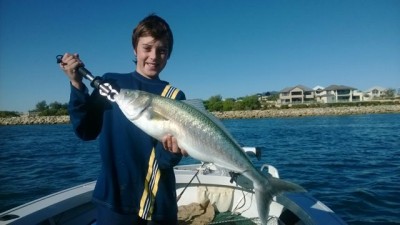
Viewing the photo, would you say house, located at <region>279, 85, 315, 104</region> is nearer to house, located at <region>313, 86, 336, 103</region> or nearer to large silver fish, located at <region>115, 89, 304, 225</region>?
house, located at <region>313, 86, 336, 103</region>

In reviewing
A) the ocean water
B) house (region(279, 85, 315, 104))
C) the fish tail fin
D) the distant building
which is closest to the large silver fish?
the fish tail fin

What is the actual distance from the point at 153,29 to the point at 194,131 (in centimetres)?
101

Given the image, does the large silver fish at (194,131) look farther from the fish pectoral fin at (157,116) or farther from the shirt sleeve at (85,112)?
the shirt sleeve at (85,112)

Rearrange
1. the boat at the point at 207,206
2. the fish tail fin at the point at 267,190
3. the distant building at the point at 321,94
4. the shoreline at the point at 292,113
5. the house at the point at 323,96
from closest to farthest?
1. the fish tail fin at the point at 267,190
2. the boat at the point at 207,206
3. the shoreline at the point at 292,113
4. the house at the point at 323,96
5. the distant building at the point at 321,94

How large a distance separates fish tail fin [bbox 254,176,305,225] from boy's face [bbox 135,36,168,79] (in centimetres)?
147

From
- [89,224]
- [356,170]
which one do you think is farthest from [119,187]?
[356,170]

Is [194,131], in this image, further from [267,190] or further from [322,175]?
[322,175]

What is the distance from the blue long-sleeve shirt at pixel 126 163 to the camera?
2.52 meters

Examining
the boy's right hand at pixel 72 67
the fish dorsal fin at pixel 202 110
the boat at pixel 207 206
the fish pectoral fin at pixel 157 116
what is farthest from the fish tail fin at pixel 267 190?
the boy's right hand at pixel 72 67

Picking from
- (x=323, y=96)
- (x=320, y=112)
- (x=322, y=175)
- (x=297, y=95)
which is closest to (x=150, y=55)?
(x=322, y=175)

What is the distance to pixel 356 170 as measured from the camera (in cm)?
1416

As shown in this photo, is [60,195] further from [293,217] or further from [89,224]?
[293,217]

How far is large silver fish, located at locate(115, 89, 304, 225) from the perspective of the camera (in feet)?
8.66

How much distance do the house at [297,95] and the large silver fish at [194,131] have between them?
388 ft
